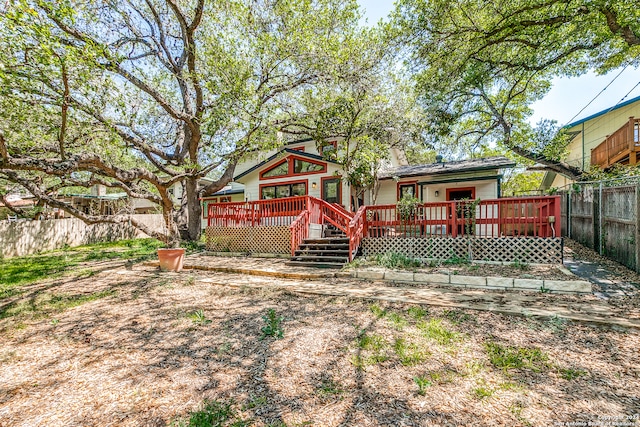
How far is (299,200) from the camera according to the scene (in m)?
10.2

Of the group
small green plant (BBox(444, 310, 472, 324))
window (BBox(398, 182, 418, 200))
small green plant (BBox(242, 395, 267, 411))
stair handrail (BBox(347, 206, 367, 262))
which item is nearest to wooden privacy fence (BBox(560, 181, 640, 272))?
small green plant (BBox(444, 310, 472, 324))

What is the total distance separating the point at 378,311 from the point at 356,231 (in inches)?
171

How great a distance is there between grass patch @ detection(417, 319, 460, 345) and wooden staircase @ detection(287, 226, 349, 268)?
3870mm

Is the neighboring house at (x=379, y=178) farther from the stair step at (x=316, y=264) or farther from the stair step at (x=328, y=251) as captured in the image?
the stair step at (x=316, y=264)

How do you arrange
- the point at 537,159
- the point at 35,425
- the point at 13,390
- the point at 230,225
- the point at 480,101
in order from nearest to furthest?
the point at 35,425 → the point at 13,390 → the point at 230,225 → the point at 537,159 → the point at 480,101

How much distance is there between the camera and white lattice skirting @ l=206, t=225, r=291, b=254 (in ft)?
32.6

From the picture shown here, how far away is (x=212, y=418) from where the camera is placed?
2.17 meters

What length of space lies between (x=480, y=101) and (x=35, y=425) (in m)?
18.1

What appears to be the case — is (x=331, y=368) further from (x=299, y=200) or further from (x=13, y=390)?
(x=299, y=200)

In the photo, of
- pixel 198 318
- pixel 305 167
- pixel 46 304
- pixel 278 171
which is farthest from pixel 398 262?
pixel 278 171

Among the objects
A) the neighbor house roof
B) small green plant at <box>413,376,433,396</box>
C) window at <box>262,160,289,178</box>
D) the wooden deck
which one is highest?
the wooden deck

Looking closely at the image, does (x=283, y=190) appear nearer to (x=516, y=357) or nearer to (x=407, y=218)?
(x=407, y=218)

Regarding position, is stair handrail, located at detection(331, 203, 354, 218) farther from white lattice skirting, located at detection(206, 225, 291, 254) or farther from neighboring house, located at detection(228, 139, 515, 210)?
white lattice skirting, located at detection(206, 225, 291, 254)

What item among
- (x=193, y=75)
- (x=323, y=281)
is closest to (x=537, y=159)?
(x=323, y=281)
